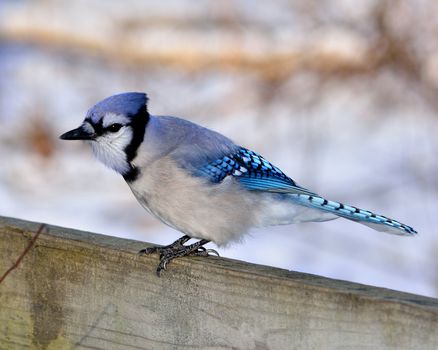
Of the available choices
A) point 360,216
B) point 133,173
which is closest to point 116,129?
point 133,173

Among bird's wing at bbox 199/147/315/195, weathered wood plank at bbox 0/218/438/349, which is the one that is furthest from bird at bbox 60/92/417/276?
weathered wood plank at bbox 0/218/438/349

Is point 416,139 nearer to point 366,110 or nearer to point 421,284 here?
point 366,110

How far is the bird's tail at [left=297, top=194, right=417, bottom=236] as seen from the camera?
1.97m

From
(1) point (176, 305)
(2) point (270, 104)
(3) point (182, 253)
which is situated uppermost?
(2) point (270, 104)

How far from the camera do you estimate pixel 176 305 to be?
1.71 metres

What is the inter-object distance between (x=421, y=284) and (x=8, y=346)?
2263 mm

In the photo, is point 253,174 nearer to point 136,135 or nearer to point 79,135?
point 136,135

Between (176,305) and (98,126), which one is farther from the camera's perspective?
(98,126)

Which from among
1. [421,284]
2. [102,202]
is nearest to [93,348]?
[421,284]

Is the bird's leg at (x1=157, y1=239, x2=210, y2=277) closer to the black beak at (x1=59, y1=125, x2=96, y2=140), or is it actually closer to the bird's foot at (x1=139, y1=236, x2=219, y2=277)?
the bird's foot at (x1=139, y1=236, x2=219, y2=277)

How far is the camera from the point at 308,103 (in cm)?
433

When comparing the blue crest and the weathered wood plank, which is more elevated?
the blue crest

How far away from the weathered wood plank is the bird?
0.30 meters

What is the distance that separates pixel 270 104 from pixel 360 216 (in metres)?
2.38
